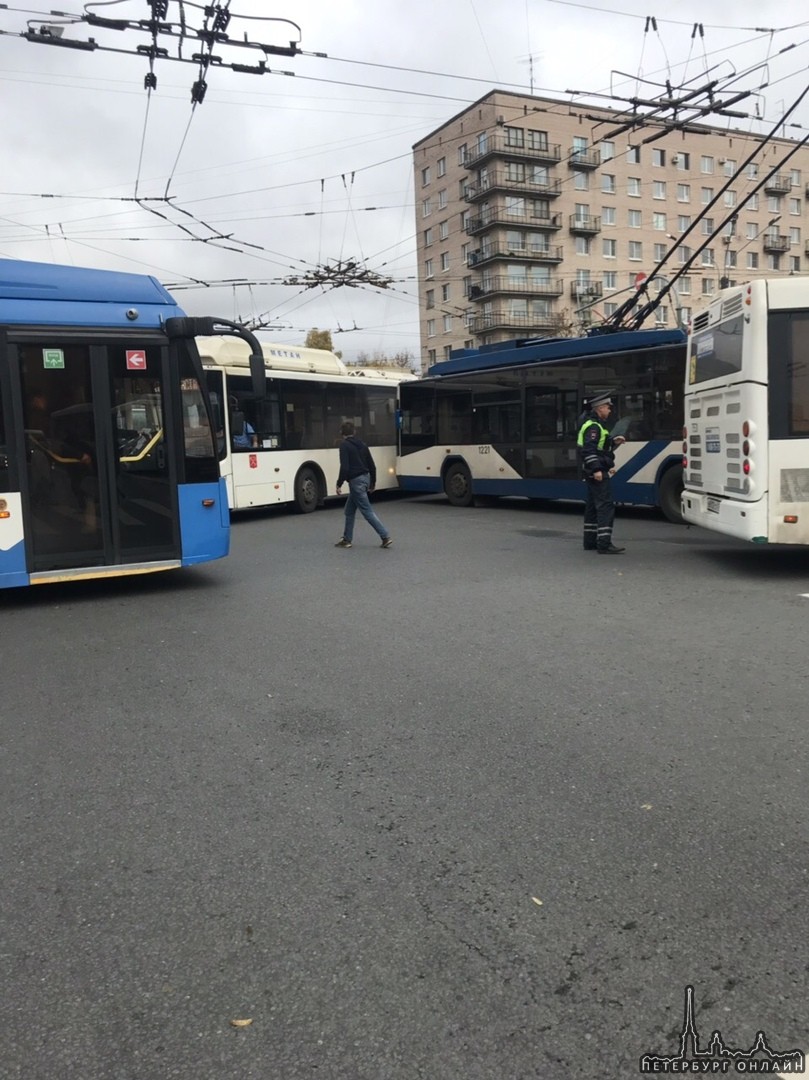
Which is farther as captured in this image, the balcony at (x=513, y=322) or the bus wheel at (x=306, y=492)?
the balcony at (x=513, y=322)

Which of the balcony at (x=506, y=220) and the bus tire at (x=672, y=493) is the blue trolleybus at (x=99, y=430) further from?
the balcony at (x=506, y=220)

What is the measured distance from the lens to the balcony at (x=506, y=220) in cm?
5838

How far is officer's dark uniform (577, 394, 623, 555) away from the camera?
10273 millimetres

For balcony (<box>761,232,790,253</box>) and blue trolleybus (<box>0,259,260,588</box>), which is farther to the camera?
balcony (<box>761,232,790,253</box>)

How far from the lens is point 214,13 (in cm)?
1034

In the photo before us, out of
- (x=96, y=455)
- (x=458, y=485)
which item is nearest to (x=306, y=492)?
(x=458, y=485)

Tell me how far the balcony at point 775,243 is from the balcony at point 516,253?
18042mm

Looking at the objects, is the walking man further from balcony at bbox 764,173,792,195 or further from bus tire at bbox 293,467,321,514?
balcony at bbox 764,173,792,195

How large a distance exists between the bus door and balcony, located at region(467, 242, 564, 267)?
54.3 m

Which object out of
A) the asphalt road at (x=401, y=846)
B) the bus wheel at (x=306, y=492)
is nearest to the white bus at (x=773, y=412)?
the asphalt road at (x=401, y=846)

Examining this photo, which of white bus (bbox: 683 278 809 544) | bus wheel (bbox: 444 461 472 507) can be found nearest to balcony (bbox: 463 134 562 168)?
bus wheel (bbox: 444 461 472 507)

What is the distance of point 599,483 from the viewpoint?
1023 cm

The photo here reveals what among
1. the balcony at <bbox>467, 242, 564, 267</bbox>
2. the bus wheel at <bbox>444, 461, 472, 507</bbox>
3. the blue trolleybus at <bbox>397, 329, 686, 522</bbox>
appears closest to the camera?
the blue trolleybus at <bbox>397, 329, 686, 522</bbox>

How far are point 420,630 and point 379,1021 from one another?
14.7ft
